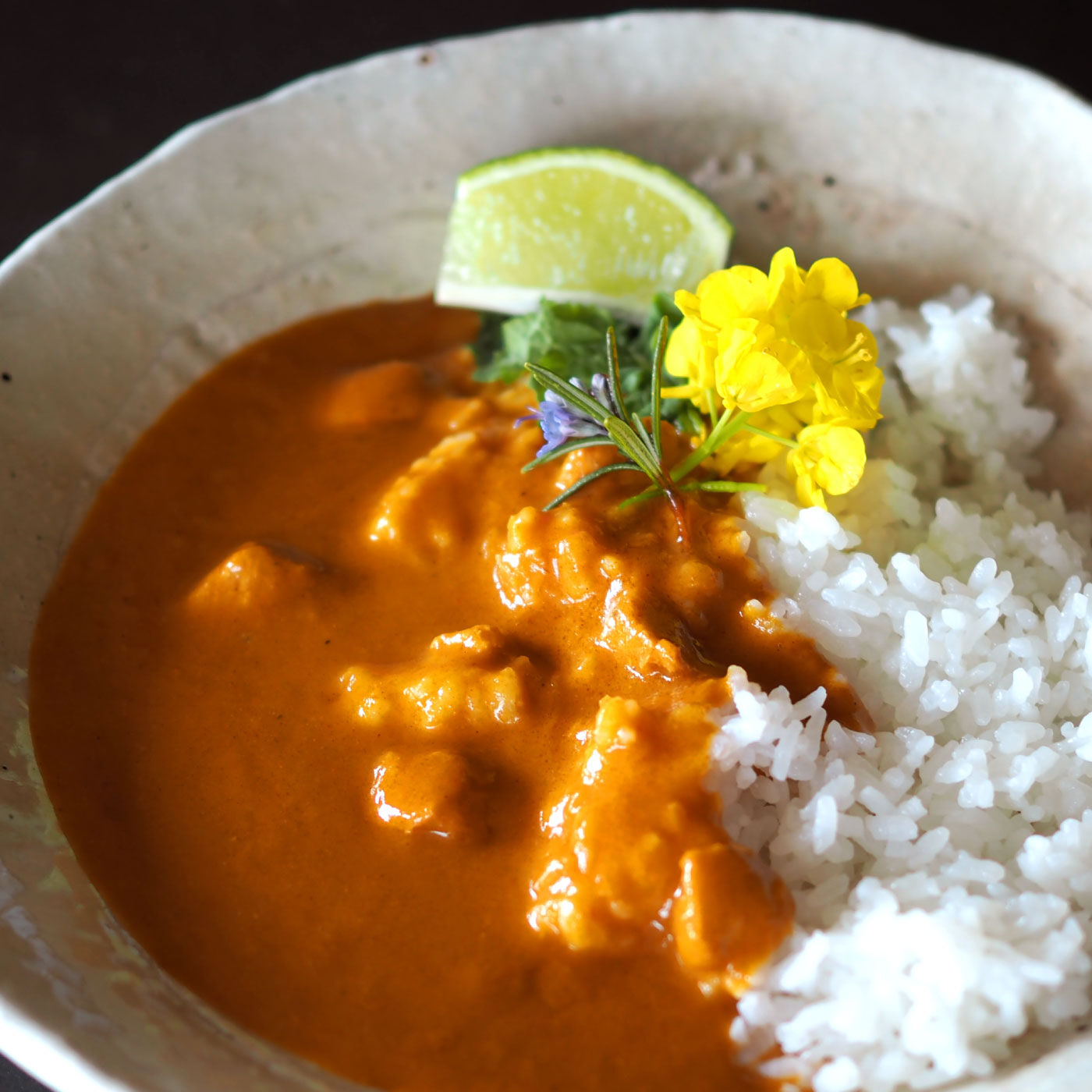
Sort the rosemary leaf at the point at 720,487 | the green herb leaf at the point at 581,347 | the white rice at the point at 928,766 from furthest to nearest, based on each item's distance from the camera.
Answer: the green herb leaf at the point at 581,347
the rosemary leaf at the point at 720,487
the white rice at the point at 928,766

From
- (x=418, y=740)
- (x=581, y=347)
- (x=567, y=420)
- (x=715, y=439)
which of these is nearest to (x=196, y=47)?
(x=581, y=347)

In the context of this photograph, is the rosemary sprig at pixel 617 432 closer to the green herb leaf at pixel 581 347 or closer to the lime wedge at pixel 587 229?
the green herb leaf at pixel 581 347

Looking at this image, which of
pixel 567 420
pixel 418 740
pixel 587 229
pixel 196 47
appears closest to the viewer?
pixel 418 740

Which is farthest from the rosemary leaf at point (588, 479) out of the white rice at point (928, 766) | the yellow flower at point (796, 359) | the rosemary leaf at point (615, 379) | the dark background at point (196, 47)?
the dark background at point (196, 47)

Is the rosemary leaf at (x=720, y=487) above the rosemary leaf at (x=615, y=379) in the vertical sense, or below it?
below

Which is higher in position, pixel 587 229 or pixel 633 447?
pixel 587 229

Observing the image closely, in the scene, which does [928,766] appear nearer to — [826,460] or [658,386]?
[826,460]
